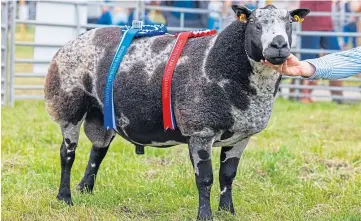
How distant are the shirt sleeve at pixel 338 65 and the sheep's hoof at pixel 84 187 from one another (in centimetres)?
226

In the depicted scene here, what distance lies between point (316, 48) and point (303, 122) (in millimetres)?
3645

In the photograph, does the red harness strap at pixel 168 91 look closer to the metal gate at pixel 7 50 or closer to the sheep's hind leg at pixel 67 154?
the sheep's hind leg at pixel 67 154

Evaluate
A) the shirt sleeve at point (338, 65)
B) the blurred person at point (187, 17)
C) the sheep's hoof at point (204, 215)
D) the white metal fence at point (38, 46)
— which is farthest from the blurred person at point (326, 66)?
the blurred person at point (187, 17)

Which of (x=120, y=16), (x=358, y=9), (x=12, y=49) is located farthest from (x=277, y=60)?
(x=120, y=16)

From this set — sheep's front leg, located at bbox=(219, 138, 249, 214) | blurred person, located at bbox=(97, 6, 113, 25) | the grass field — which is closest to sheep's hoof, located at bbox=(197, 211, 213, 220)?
the grass field

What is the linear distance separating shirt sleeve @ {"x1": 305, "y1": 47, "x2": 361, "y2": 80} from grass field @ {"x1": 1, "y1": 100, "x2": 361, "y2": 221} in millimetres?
1194

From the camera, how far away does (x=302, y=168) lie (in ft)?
20.8

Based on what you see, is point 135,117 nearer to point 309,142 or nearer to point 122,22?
point 309,142

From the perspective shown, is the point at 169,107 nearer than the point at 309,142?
Yes

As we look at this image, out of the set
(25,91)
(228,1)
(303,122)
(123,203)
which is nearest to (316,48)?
(228,1)

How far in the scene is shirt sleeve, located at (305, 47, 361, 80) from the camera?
3980 millimetres

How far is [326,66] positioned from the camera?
398 centimetres

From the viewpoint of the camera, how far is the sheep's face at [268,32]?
3982 millimetres

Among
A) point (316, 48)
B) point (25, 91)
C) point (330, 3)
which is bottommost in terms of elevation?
point (25, 91)
